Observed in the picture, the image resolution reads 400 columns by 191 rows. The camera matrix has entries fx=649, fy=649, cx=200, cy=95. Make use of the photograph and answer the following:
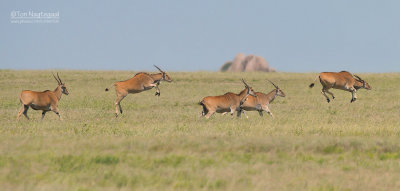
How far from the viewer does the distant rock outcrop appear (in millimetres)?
102438

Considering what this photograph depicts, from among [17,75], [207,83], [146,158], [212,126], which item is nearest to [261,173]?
[146,158]

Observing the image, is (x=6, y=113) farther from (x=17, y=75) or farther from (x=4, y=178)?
(x=17, y=75)

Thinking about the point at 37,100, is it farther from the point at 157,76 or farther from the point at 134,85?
the point at 157,76

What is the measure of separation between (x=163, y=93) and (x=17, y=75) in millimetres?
17488

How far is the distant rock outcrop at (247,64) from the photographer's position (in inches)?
4033

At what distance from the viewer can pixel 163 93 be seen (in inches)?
1453

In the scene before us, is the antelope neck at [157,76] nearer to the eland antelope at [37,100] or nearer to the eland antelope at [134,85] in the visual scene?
the eland antelope at [134,85]

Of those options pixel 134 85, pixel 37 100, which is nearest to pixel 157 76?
pixel 134 85

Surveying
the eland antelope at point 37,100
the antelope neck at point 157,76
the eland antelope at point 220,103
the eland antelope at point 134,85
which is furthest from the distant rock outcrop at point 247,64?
the eland antelope at point 37,100

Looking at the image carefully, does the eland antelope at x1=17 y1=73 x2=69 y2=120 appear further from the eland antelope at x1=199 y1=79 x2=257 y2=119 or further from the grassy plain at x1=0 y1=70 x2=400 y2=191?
the eland antelope at x1=199 y1=79 x2=257 y2=119

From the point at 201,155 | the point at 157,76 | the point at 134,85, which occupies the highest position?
the point at 157,76

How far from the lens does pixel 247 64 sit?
105 m

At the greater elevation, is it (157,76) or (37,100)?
(157,76)

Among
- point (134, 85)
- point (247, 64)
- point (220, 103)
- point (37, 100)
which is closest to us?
point (37, 100)
